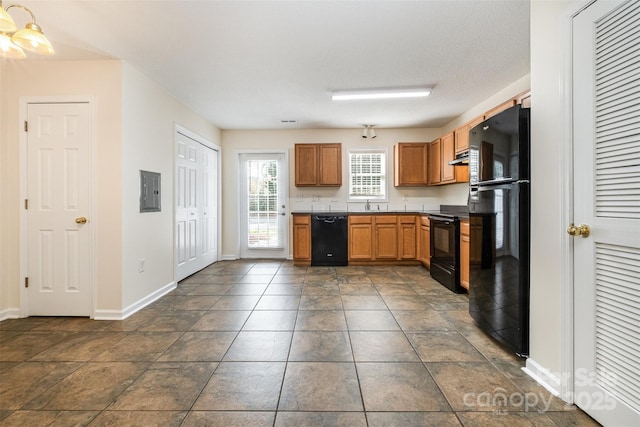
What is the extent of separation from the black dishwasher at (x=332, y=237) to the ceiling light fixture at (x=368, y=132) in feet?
5.48

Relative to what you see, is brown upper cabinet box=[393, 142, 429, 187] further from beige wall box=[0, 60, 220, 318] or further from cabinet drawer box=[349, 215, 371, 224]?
beige wall box=[0, 60, 220, 318]

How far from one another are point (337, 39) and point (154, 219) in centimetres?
277

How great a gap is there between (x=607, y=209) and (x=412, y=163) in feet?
12.9

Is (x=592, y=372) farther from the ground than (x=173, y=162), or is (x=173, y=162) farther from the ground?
(x=173, y=162)

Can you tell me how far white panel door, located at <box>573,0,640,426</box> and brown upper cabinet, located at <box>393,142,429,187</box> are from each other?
145 inches

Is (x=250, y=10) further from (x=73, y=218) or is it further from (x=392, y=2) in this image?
(x=73, y=218)

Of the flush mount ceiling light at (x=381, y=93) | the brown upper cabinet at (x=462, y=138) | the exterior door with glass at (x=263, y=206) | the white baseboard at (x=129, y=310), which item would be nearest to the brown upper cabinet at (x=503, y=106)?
the brown upper cabinet at (x=462, y=138)

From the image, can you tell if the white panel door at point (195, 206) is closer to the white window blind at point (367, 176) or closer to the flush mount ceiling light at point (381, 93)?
the flush mount ceiling light at point (381, 93)

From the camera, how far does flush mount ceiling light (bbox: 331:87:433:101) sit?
3472mm

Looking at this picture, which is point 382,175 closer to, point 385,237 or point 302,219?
point 385,237

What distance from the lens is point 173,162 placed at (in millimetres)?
3607

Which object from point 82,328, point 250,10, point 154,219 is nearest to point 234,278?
point 154,219

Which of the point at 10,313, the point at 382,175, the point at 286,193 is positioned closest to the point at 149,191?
the point at 10,313

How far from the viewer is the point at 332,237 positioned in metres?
4.90
